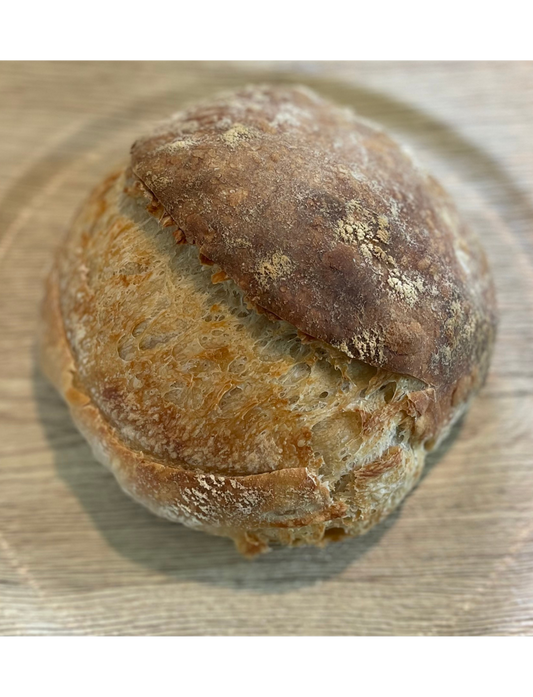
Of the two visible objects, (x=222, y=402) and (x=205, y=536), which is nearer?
(x=222, y=402)

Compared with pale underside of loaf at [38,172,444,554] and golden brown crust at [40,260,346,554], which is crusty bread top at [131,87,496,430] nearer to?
pale underside of loaf at [38,172,444,554]

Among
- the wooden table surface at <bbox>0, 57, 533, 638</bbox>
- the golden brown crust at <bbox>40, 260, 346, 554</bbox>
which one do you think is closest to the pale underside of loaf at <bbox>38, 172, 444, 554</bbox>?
the golden brown crust at <bbox>40, 260, 346, 554</bbox>

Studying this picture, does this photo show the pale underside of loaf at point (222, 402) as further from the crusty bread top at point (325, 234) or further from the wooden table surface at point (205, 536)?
the wooden table surface at point (205, 536)

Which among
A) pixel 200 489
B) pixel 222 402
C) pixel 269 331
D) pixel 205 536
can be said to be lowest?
pixel 205 536

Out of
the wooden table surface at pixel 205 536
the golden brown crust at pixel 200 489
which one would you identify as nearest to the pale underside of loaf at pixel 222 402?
the golden brown crust at pixel 200 489

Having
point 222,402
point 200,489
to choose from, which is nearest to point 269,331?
point 222,402

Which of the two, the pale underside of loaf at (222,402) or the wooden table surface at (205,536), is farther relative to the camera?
the wooden table surface at (205,536)

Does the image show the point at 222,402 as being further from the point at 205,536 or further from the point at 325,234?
the point at 205,536
